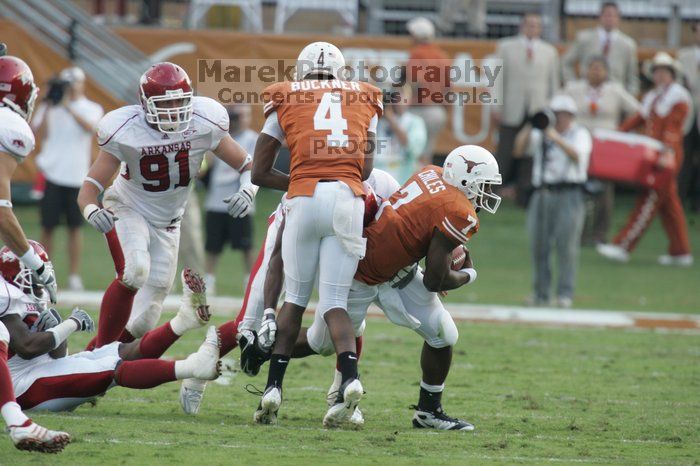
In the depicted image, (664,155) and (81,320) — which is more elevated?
(664,155)

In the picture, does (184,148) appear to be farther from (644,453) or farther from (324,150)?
(644,453)

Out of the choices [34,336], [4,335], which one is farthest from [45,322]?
[4,335]

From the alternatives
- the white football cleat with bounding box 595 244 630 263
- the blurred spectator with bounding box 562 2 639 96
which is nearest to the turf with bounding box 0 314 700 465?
the white football cleat with bounding box 595 244 630 263

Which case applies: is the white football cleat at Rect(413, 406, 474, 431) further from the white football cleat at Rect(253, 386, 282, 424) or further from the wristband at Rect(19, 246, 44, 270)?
the wristband at Rect(19, 246, 44, 270)

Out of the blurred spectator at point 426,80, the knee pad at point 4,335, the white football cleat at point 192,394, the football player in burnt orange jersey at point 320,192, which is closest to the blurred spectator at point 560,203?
the blurred spectator at point 426,80

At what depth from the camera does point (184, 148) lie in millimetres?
5750

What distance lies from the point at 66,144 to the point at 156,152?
4.86 metres

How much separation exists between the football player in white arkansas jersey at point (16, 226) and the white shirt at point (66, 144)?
Result: 501 cm

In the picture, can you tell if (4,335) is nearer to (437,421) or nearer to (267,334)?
(267,334)

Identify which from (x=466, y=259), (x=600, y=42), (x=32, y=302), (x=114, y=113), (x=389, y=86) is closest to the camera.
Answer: (x=32, y=302)

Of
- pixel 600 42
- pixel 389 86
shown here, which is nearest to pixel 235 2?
pixel 389 86

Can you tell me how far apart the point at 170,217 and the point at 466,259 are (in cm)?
167

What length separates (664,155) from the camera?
1184 cm

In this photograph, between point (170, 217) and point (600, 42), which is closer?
point (170, 217)
